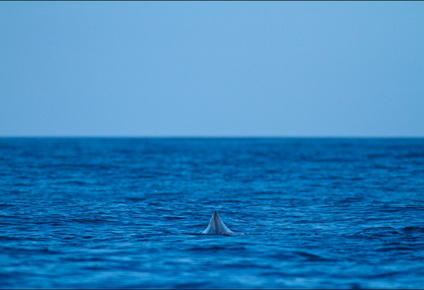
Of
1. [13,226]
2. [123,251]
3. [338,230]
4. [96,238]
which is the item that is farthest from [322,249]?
[13,226]

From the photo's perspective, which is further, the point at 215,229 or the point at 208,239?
the point at 215,229

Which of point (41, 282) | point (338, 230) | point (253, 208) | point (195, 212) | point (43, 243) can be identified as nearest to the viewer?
point (41, 282)

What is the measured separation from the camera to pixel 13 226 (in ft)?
60.7

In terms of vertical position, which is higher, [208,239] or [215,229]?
[215,229]

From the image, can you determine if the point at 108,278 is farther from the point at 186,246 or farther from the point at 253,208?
the point at 253,208

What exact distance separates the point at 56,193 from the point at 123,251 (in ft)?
54.1

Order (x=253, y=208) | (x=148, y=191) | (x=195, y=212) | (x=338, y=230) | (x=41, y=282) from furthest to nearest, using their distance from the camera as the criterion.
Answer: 1. (x=148, y=191)
2. (x=253, y=208)
3. (x=195, y=212)
4. (x=338, y=230)
5. (x=41, y=282)

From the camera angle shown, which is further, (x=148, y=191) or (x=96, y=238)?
(x=148, y=191)

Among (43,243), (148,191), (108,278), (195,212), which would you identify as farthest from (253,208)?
(108,278)

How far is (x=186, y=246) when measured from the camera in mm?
15234

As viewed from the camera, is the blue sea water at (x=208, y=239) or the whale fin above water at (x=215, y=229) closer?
the blue sea water at (x=208, y=239)

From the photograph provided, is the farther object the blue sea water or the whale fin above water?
the whale fin above water

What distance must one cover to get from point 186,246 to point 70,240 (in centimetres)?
395

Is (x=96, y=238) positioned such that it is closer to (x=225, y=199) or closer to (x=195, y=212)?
(x=195, y=212)
